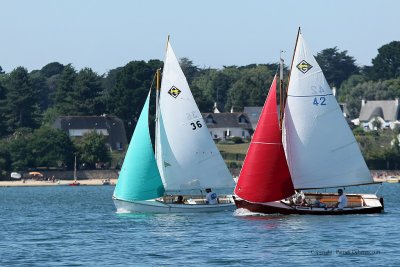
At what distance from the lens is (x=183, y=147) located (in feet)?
232

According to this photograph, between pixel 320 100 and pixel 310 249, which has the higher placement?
pixel 320 100

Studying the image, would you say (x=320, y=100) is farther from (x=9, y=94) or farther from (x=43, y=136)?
(x=9, y=94)

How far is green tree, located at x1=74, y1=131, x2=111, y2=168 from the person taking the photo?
6097 inches

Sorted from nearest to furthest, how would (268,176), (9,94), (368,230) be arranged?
(368,230) → (268,176) → (9,94)

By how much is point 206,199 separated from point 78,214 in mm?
11045

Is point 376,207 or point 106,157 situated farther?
point 106,157

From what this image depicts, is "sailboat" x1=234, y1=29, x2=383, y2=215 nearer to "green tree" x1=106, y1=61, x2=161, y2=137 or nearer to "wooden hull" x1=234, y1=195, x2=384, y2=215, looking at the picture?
"wooden hull" x1=234, y1=195, x2=384, y2=215

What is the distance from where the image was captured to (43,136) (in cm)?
15288

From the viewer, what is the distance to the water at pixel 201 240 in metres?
49.1

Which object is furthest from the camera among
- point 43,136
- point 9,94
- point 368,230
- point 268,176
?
point 9,94

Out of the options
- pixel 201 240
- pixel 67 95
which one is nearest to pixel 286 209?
pixel 201 240

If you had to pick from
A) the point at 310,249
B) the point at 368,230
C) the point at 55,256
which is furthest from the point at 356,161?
the point at 55,256

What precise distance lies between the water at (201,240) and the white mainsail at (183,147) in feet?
6.97

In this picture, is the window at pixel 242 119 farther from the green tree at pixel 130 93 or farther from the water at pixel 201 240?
the water at pixel 201 240
